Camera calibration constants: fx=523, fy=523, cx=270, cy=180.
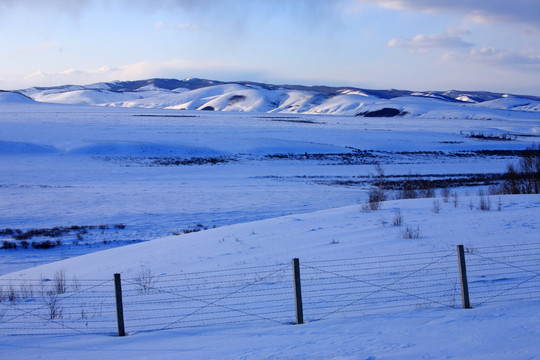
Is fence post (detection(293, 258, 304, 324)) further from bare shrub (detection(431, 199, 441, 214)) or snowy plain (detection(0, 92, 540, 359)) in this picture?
bare shrub (detection(431, 199, 441, 214))

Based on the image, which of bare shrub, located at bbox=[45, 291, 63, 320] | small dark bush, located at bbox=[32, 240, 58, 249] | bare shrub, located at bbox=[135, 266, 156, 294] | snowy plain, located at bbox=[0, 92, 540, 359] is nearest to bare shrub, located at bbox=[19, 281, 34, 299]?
bare shrub, located at bbox=[45, 291, 63, 320]

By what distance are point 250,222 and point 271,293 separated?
8.17 m

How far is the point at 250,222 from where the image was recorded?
57.7ft

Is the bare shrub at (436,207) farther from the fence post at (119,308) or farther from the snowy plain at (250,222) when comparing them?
the fence post at (119,308)

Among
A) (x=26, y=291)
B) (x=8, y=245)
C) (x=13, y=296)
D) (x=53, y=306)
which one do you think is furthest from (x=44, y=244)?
(x=53, y=306)

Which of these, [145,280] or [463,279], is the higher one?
[463,279]

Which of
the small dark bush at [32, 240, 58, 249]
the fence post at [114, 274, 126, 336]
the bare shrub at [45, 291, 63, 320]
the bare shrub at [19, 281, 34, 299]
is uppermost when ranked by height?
the fence post at [114, 274, 126, 336]

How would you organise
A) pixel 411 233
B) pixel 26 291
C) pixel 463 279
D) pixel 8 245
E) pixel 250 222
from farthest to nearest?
1. pixel 8 245
2. pixel 250 222
3. pixel 411 233
4. pixel 26 291
5. pixel 463 279

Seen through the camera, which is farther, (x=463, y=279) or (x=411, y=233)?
(x=411, y=233)

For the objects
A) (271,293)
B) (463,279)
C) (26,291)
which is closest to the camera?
(463,279)

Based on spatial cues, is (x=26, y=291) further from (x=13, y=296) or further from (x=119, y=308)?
(x=119, y=308)

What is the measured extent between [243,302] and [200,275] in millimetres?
2354

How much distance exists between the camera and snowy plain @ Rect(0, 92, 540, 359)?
6998 millimetres

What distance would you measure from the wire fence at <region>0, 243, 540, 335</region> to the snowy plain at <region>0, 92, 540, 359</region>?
37 cm
